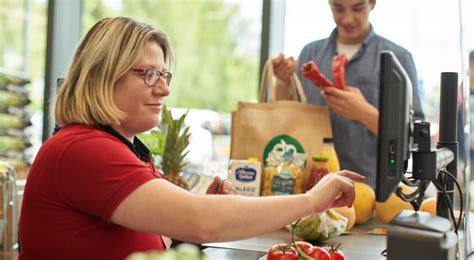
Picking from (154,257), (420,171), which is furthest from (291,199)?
(154,257)

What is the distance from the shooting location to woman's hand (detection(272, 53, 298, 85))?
107 inches

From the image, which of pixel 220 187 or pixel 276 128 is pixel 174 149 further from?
pixel 220 187

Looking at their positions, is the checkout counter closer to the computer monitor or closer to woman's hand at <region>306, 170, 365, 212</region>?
woman's hand at <region>306, 170, 365, 212</region>

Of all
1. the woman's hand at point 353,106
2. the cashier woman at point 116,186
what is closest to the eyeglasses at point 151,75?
the cashier woman at point 116,186

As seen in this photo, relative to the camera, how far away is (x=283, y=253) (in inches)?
63.0

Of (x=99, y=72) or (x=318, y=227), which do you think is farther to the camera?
(x=318, y=227)

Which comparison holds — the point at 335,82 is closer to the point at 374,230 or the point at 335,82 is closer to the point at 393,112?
the point at 374,230

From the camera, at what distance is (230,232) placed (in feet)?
4.71

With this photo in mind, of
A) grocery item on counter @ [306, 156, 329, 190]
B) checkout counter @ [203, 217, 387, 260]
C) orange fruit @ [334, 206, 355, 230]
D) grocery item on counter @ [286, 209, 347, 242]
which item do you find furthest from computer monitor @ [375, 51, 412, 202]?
grocery item on counter @ [306, 156, 329, 190]

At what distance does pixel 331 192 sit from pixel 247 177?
0.93 metres

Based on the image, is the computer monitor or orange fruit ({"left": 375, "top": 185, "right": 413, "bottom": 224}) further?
orange fruit ({"left": 375, "top": 185, "right": 413, "bottom": 224})

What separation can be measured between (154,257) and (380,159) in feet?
1.61

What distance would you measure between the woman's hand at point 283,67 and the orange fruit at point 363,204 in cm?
61

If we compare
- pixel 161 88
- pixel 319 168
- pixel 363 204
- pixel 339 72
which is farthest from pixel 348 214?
pixel 161 88
